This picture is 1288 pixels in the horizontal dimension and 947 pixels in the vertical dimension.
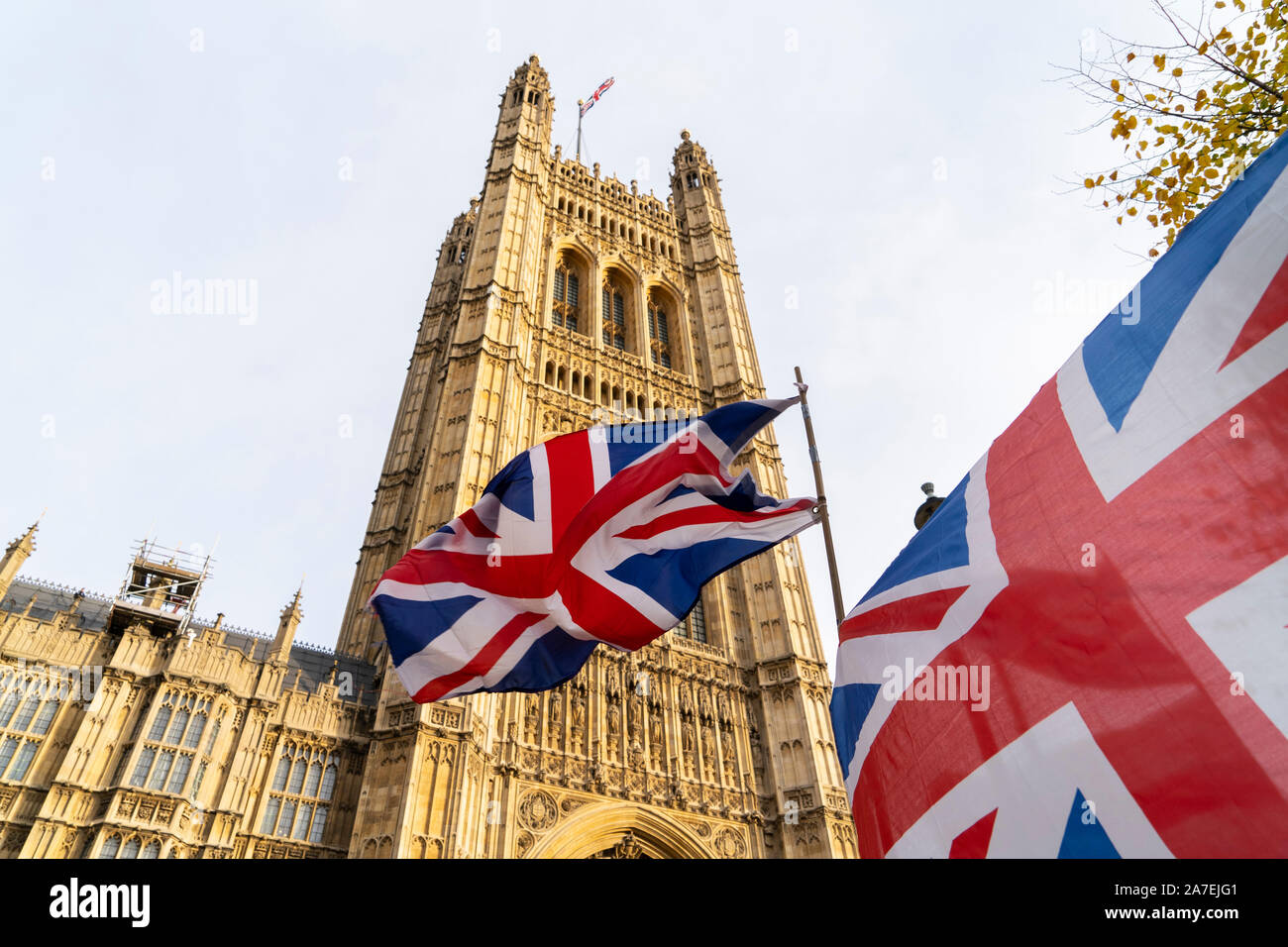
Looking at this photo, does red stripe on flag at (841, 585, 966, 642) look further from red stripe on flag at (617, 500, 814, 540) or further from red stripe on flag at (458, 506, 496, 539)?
red stripe on flag at (458, 506, 496, 539)

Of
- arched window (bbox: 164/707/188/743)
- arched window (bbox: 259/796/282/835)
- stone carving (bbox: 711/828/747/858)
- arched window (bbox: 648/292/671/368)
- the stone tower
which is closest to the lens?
arched window (bbox: 164/707/188/743)

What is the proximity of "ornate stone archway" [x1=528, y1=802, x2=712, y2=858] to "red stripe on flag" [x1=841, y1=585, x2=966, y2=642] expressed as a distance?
14271 mm

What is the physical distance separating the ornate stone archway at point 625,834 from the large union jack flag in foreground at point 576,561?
39.7ft

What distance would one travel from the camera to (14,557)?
19250 millimetres

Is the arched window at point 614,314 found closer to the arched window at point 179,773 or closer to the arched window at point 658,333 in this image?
the arched window at point 658,333

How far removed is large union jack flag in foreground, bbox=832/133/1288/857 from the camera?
12.4ft

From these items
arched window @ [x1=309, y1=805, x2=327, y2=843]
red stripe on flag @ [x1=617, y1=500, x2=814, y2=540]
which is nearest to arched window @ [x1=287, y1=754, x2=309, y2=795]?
arched window @ [x1=309, y1=805, x2=327, y2=843]

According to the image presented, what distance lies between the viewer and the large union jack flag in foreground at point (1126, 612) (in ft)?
12.4

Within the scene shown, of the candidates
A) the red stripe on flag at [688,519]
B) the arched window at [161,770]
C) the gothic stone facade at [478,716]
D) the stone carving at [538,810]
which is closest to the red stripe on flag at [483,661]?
the red stripe on flag at [688,519]

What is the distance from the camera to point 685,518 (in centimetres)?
873

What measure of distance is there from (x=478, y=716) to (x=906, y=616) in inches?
569

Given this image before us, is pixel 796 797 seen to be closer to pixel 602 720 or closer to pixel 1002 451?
pixel 602 720

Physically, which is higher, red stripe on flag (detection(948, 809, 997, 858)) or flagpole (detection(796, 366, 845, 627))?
flagpole (detection(796, 366, 845, 627))
